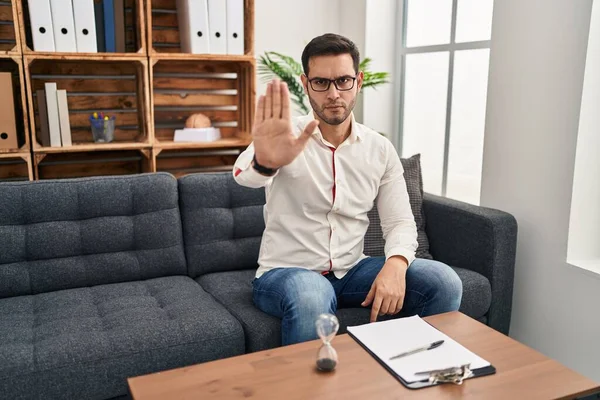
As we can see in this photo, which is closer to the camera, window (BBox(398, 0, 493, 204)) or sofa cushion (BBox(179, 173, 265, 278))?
sofa cushion (BBox(179, 173, 265, 278))

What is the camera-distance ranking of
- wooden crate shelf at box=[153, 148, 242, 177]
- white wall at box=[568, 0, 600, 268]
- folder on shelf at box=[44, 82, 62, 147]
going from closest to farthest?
white wall at box=[568, 0, 600, 268]
folder on shelf at box=[44, 82, 62, 147]
wooden crate shelf at box=[153, 148, 242, 177]

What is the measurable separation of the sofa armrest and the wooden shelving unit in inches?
47.4

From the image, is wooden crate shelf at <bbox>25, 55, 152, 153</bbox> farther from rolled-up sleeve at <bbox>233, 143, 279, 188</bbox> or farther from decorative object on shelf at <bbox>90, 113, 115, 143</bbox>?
rolled-up sleeve at <bbox>233, 143, 279, 188</bbox>

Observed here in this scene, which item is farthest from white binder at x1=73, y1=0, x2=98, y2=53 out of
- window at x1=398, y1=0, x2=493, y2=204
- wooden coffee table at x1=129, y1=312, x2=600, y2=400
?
wooden coffee table at x1=129, y1=312, x2=600, y2=400

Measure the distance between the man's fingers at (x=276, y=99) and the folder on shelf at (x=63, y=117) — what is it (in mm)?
1566

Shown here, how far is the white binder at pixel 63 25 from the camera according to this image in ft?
8.26

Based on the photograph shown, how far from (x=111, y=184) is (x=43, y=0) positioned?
38.7 inches

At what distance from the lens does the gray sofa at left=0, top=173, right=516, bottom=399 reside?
157 centimetres

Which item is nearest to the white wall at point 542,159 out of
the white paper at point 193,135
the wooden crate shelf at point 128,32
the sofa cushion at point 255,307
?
the sofa cushion at point 255,307

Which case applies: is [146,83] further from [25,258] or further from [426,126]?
[426,126]

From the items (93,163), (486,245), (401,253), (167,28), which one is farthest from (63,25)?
(486,245)

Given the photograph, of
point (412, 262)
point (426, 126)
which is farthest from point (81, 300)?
point (426, 126)

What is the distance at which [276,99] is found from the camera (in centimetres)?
145

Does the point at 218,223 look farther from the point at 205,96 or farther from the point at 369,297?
the point at 205,96
